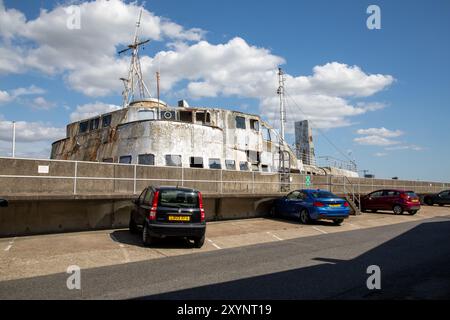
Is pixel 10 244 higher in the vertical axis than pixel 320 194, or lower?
lower

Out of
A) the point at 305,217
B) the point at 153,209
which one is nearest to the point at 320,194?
the point at 305,217

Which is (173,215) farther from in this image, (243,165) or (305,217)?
(243,165)

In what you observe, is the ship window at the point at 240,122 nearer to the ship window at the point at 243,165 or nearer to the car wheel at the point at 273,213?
the ship window at the point at 243,165

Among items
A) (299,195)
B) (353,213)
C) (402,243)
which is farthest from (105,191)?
(353,213)

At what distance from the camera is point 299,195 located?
1711 centimetres

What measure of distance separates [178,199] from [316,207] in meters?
7.72

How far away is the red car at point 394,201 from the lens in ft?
73.4

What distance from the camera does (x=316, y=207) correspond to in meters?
Result: 15.9

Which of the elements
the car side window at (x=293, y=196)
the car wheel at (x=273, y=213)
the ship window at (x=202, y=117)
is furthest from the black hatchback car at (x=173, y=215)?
the ship window at (x=202, y=117)

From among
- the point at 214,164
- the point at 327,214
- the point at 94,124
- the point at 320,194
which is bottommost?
the point at 327,214

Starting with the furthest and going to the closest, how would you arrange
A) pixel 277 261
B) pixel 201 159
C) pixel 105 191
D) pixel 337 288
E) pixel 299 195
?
pixel 201 159 → pixel 299 195 → pixel 105 191 → pixel 277 261 → pixel 337 288

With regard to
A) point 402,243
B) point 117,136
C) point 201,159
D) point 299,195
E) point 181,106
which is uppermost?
point 181,106
